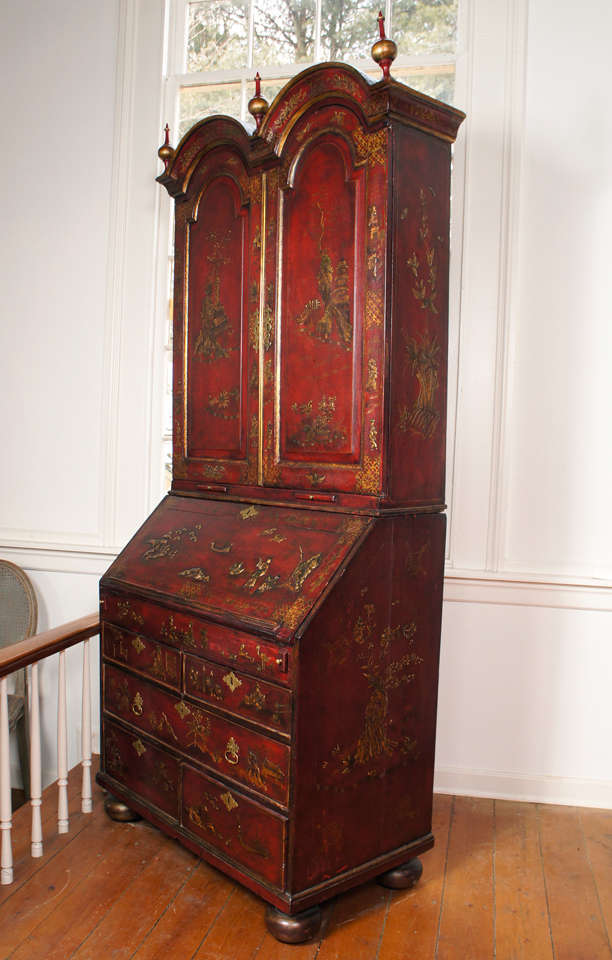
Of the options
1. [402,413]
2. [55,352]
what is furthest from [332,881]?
[55,352]

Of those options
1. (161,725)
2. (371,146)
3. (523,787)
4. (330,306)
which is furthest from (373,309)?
(523,787)

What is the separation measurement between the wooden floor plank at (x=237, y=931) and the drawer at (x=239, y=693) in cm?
60

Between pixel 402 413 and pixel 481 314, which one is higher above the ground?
pixel 481 314

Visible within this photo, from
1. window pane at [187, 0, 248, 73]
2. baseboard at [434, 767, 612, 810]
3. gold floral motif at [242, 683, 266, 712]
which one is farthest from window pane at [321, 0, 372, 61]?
baseboard at [434, 767, 612, 810]

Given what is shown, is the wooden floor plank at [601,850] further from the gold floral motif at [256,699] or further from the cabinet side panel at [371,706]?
the gold floral motif at [256,699]

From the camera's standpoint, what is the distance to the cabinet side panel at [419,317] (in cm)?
218

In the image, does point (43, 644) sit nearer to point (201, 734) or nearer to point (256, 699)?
point (201, 734)

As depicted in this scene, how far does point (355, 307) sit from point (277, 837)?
1478mm

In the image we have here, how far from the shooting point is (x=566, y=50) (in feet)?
9.32

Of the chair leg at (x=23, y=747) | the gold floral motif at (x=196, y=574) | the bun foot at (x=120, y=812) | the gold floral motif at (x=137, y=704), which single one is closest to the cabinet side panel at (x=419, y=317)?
the gold floral motif at (x=196, y=574)

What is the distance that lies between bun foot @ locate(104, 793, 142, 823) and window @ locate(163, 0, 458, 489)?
132 centimetres

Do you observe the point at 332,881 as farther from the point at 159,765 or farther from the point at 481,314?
the point at 481,314

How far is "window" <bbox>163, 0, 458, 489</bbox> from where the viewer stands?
3.07 metres

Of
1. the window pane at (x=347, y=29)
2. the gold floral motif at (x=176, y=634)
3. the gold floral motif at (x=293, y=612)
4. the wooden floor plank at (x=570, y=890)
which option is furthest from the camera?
the window pane at (x=347, y=29)
